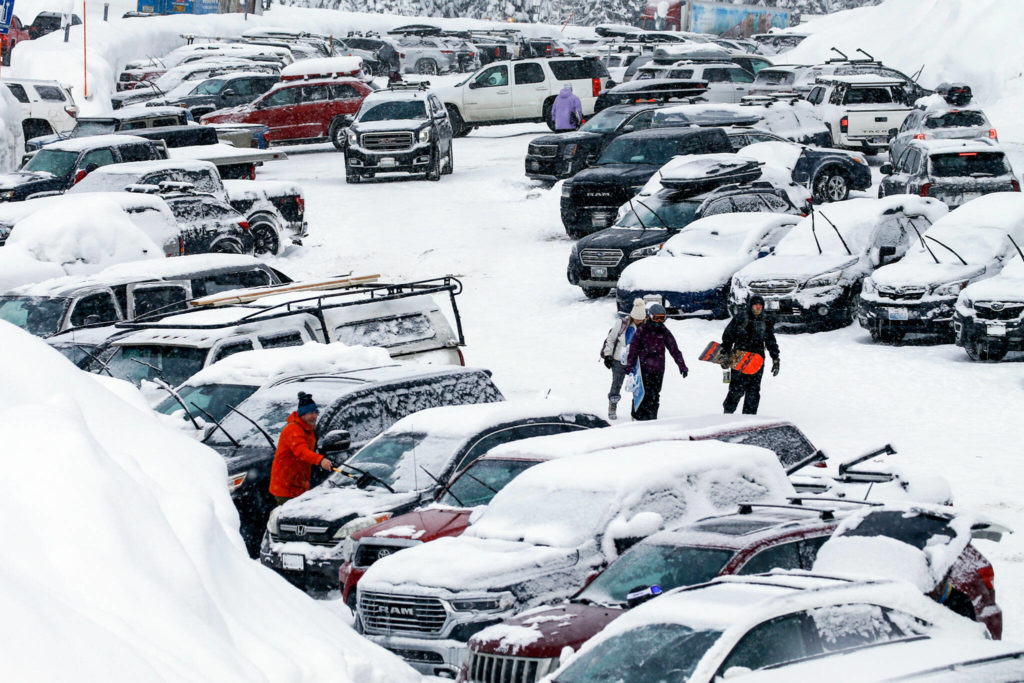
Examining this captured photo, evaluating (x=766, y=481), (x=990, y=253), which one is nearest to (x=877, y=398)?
(x=990, y=253)

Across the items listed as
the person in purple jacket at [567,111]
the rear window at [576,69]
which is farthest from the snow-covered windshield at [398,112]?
the rear window at [576,69]

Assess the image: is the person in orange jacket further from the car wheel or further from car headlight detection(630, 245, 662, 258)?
the car wheel

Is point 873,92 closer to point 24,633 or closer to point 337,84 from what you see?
point 337,84

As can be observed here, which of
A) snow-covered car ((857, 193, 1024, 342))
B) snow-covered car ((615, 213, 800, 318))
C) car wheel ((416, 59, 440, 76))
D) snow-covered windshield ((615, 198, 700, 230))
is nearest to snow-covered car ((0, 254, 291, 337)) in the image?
snow-covered car ((615, 213, 800, 318))

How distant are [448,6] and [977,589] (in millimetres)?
75926

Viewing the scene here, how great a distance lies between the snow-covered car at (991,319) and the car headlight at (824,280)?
2064 mm

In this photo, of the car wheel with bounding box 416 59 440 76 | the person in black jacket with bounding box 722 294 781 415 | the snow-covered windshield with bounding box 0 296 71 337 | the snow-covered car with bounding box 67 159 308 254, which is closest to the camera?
the person in black jacket with bounding box 722 294 781 415

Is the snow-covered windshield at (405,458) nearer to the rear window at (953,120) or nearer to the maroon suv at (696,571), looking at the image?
the maroon suv at (696,571)

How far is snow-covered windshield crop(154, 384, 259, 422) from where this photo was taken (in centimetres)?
1202

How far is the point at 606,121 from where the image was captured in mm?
28812

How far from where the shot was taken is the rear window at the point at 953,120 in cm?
2806

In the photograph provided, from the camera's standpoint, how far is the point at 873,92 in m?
30.7

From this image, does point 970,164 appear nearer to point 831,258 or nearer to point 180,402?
point 831,258

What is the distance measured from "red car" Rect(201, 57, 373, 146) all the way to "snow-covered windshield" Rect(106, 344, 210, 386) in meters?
22.3
